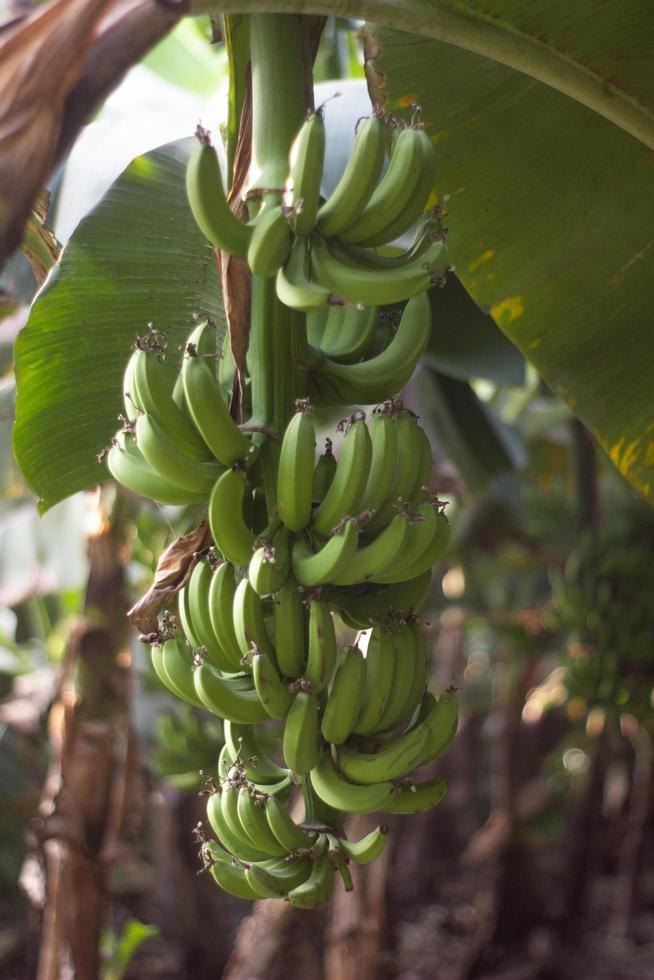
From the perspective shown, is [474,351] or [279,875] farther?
[474,351]

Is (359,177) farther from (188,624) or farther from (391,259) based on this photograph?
(188,624)

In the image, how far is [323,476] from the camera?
104 centimetres

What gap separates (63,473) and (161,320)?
0.28 meters

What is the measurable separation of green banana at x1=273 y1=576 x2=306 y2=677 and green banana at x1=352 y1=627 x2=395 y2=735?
83 millimetres

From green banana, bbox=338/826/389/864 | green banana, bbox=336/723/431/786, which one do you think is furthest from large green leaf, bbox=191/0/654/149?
green banana, bbox=338/826/389/864

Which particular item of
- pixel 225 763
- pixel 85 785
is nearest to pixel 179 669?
pixel 225 763

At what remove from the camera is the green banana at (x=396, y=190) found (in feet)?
3.09

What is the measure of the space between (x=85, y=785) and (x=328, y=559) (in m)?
1.43

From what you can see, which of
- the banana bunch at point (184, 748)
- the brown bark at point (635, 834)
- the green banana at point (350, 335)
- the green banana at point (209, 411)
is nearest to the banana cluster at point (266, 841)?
the green banana at point (209, 411)

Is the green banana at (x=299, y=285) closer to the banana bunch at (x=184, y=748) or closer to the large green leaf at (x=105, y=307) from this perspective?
the large green leaf at (x=105, y=307)

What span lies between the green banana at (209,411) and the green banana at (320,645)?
7.4 inches

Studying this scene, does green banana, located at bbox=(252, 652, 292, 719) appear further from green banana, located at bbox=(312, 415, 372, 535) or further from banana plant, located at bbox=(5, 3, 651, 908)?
green banana, located at bbox=(312, 415, 372, 535)

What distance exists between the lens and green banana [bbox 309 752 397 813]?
3.17ft

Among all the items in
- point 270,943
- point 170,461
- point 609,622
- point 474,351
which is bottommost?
point 270,943
